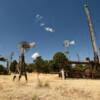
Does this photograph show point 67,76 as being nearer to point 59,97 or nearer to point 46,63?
point 59,97

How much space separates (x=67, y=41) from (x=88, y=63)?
110ft

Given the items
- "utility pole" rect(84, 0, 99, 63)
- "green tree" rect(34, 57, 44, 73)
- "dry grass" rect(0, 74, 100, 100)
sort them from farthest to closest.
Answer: "green tree" rect(34, 57, 44, 73)
"utility pole" rect(84, 0, 99, 63)
"dry grass" rect(0, 74, 100, 100)

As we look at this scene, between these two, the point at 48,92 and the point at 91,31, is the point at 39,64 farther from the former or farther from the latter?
the point at 48,92

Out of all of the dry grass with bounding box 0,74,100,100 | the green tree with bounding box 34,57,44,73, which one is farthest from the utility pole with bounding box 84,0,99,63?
the green tree with bounding box 34,57,44,73

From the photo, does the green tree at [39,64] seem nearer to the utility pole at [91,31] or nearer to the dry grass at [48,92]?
the utility pole at [91,31]

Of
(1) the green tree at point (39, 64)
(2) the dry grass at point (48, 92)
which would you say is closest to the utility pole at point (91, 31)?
(2) the dry grass at point (48, 92)

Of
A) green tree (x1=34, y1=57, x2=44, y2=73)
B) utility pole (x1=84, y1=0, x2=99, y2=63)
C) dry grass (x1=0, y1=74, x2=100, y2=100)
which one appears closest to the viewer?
dry grass (x1=0, y1=74, x2=100, y2=100)

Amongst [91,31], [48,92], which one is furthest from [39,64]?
[48,92]

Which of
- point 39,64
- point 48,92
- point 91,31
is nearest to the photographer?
point 48,92

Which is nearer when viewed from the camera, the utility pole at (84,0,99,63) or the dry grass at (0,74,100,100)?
the dry grass at (0,74,100,100)

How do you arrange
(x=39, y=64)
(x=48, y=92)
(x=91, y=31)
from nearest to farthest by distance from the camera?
(x=48, y=92)
(x=91, y=31)
(x=39, y=64)

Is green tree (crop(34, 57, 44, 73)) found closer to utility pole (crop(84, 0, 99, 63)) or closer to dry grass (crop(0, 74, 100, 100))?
utility pole (crop(84, 0, 99, 63))

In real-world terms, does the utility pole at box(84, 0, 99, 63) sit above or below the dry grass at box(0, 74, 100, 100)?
above

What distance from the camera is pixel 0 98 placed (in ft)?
22.9
